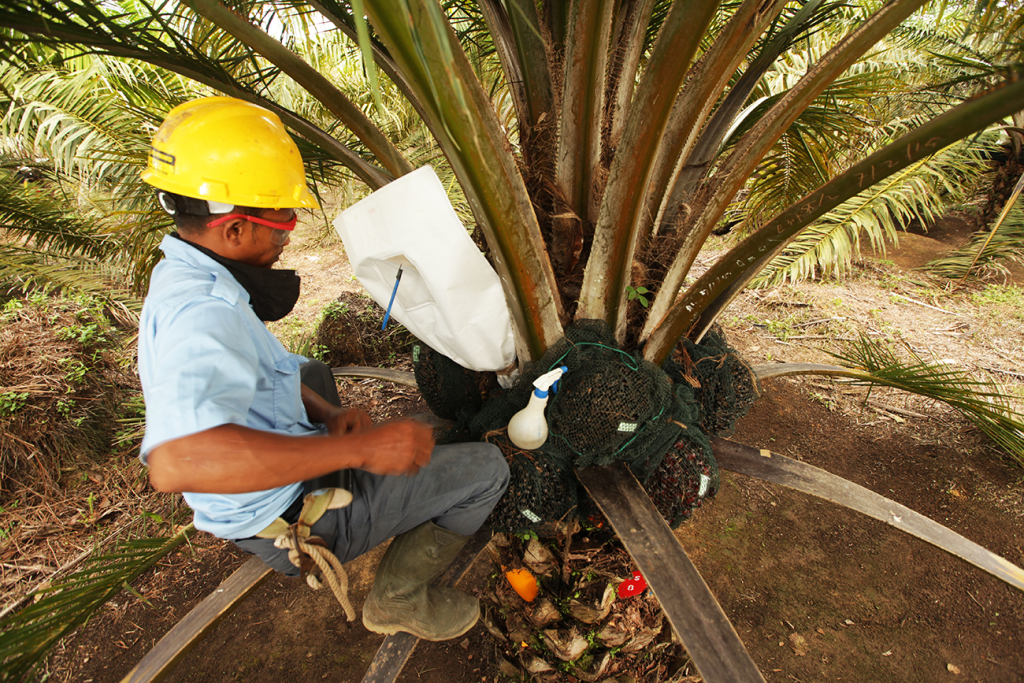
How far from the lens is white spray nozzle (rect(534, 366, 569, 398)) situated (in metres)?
1.35

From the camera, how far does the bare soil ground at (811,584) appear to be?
205cm

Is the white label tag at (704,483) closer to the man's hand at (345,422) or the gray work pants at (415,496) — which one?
the gray work pants at (415,496)

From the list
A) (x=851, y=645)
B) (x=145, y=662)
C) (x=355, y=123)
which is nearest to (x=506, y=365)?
(x=355, y=123)

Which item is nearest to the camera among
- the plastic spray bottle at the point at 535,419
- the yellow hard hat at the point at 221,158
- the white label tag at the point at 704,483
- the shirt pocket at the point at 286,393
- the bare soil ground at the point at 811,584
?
the yellow hard hat at the point at 221,158

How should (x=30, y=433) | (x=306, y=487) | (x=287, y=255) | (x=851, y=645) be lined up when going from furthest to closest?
1. (x=287, y=255)
2. (x=30, y=433)
3. (x=851, y=645)
4. (x=306, y=487)

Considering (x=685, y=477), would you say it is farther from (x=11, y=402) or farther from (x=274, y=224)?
(x=11, y=402)

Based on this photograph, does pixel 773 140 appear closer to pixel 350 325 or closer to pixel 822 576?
pixel 822 576

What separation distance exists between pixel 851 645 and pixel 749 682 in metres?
1.36

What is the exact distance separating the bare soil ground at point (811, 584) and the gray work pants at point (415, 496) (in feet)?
2.25

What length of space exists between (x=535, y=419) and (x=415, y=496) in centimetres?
41

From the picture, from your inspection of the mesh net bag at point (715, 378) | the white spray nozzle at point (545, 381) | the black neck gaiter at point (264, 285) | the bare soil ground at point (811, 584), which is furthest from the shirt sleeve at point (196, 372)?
the mesh net bag at point (715, 378)

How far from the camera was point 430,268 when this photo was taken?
4.49 feet

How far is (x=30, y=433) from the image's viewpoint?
2.50 meters

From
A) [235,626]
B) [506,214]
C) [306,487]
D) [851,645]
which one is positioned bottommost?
[851,645]
